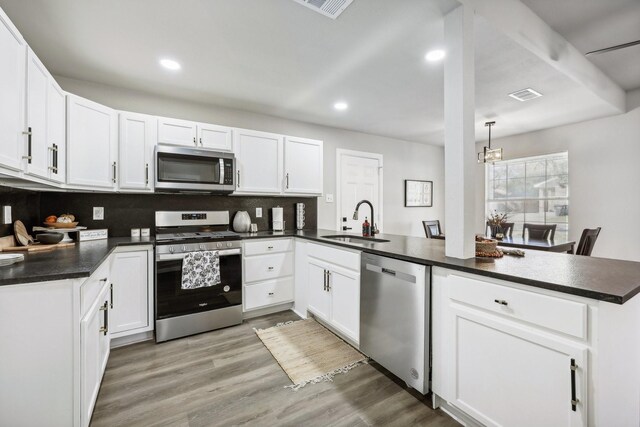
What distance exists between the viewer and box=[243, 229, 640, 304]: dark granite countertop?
105cm

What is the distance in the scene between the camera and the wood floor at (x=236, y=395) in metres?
1.59

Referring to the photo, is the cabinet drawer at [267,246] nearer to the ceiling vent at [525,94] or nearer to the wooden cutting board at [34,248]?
the wooden cutting board at [34,248]

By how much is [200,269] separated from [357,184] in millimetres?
2979

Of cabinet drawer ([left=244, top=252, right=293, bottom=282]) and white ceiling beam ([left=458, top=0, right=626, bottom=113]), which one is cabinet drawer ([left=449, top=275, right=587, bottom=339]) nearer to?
white ceiling beam ([left=458, top=0, right=626, bottom=113])

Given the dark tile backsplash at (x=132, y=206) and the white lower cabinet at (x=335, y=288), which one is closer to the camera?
the white lower cabinet at (x=335, y=288)

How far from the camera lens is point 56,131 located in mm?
2057

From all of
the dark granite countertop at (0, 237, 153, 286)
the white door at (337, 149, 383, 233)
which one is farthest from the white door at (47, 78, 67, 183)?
the white door at (337, 149, 383, 233)

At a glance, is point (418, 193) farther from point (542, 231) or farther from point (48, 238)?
point (48, 238)

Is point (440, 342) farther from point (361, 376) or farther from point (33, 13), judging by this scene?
point (33, 13)

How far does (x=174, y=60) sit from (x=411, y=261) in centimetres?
257

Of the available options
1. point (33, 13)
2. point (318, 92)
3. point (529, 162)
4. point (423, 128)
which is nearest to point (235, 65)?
point (318, 92)

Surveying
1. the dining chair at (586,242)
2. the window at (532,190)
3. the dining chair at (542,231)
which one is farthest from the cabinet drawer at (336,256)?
the window at (532,190)

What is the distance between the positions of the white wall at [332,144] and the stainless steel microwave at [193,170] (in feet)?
2.45

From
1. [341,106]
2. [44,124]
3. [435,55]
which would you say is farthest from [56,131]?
[435,55]
